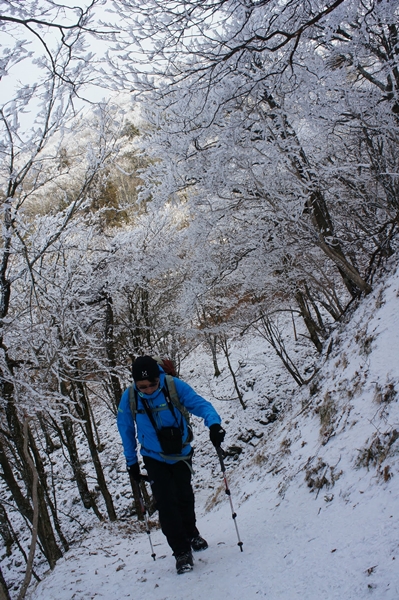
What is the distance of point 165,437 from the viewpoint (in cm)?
323

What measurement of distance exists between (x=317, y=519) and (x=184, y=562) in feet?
3.86

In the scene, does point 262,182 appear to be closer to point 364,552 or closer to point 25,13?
point 25,13

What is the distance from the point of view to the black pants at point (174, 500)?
3.10 meters

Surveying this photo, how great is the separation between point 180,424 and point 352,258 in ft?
19.6

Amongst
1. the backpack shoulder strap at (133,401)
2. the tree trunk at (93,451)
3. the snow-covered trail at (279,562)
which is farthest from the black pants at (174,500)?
the tree trunk at (93,451)

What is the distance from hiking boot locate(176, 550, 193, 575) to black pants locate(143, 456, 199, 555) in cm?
3

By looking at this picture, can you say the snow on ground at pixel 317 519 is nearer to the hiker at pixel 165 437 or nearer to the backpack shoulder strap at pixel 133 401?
the hiker at pixel 165 437

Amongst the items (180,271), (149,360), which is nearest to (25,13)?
(149,360)

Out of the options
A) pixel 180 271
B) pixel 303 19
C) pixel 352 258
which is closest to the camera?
pixel 303 19

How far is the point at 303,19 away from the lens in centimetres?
477

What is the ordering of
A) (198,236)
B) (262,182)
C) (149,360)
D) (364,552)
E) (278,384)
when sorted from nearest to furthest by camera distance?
(364,552)
(149,360)
(262,182)
(198,236)
(278,384)

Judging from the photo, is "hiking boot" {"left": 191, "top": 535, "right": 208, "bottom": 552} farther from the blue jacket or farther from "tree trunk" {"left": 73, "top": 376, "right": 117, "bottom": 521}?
"tree trunk" {"left": 73, "top": 376, "right": 117, "bottom": 521}

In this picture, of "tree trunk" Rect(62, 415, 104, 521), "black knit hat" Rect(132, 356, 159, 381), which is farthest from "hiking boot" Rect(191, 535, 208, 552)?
"tree trunk" Rect(62, 415, 104, 521)

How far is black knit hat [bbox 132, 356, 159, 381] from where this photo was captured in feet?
10.4
